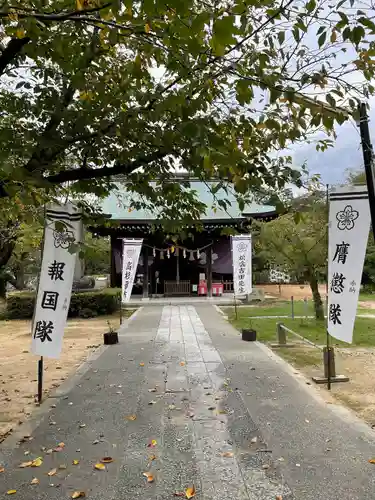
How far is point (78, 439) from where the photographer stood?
15.6 ft

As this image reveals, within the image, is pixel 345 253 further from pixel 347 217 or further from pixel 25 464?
pixel 25 464

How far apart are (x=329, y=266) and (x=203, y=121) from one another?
4.69m

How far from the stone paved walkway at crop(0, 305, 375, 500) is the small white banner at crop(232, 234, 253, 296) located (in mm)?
7092

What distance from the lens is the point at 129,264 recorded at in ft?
50.0

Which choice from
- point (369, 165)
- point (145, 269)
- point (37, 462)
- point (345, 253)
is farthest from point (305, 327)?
point (145, 269)

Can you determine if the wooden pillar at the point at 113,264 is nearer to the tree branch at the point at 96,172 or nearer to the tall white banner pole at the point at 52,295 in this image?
the tall white banner pole at the point at 52,295

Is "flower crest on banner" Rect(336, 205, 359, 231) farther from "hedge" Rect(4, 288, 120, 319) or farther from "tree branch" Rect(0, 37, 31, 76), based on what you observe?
"hedge" Rect(4, 288, 120, 319)

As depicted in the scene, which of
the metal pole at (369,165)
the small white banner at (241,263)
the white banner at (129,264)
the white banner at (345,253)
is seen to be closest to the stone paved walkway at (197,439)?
the white banner at (345,253)

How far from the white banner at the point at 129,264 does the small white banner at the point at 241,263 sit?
11.2ft

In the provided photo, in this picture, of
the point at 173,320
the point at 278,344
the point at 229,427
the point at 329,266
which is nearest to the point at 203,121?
the point at 229,427

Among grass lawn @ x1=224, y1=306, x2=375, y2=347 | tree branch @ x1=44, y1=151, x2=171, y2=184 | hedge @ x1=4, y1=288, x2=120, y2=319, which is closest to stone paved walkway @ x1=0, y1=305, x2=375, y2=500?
tree branch @ x1=44, y1=151, x2=171, y2=184

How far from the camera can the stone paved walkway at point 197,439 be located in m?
3.64

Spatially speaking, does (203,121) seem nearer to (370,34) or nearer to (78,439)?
(370,34)

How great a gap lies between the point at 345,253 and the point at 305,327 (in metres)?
7.43
